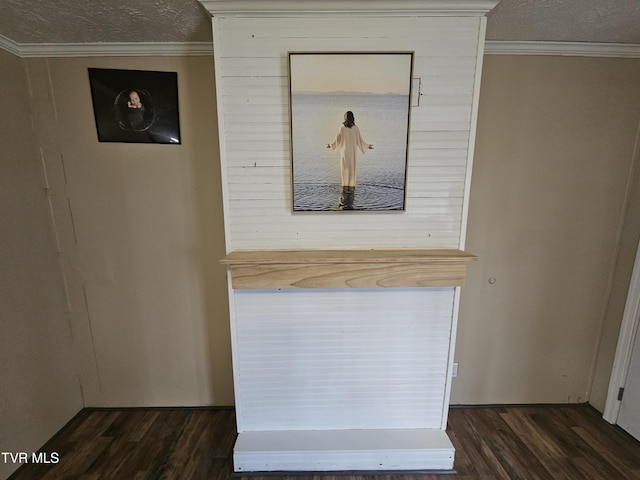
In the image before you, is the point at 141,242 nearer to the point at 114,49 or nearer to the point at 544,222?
the point at 114,49

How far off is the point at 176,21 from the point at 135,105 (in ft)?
1.78

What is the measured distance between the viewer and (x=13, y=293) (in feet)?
4.86

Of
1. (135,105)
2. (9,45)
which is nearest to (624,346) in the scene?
(135,105)

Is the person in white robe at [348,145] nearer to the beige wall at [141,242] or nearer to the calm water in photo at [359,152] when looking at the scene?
the calm water in photo at [359,152]

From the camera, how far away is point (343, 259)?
129 centimetres

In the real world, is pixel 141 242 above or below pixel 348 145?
below

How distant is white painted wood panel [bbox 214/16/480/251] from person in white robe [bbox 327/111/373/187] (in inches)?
7.7

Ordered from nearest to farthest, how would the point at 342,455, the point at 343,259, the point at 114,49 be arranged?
the point at 343,259
the point at 342,455
the point at 114,49

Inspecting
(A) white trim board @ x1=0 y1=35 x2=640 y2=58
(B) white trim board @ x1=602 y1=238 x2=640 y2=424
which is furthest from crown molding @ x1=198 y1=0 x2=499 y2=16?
(B) white trim board @ x1=602 y1=238 x2=640 y2=424

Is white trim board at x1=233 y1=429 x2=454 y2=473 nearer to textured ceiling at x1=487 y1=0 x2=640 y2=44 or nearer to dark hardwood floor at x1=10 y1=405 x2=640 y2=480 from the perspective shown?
dark hardwood floor at x1=10 y1=405 x2=640 y2=480

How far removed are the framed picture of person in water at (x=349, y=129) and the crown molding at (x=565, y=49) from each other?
744 mm

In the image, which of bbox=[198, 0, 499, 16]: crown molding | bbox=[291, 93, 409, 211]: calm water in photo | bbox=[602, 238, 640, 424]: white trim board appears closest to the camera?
bbox=[198, 0, 499, 16]: crown molding

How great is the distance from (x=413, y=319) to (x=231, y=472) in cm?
128

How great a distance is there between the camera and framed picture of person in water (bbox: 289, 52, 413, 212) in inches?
49.1
